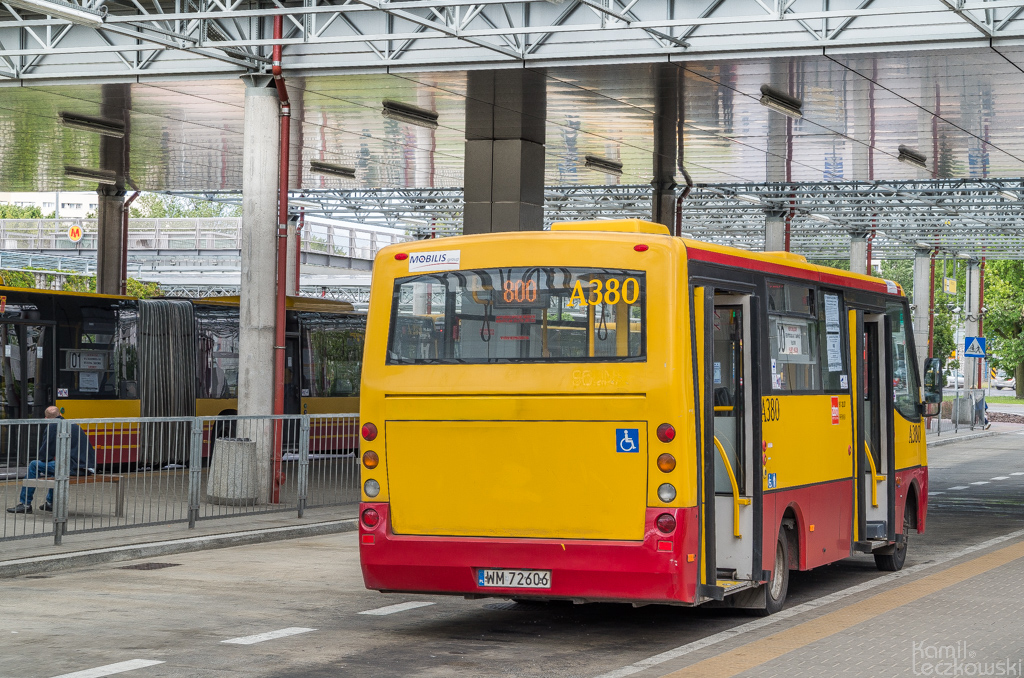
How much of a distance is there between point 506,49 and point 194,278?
43.7 metres

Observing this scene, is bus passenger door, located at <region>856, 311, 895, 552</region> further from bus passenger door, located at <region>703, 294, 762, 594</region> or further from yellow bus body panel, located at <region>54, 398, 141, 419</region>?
yellow bus body panel, located at <region>54, 398, 141, 419</region>

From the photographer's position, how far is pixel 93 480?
14.3 metres

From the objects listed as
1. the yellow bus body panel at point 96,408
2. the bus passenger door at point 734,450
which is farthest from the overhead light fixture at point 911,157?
the bus passenger door at point 734,450

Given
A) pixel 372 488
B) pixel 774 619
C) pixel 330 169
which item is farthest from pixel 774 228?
pixel 372 488

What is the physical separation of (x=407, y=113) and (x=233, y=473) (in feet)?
27.1

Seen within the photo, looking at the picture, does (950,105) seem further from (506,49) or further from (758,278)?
(758,278)

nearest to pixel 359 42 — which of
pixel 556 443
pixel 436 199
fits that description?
pixel 556 443

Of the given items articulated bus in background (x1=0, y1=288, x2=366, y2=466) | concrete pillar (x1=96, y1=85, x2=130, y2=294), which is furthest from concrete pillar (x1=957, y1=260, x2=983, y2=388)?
concrete pillar (x1=96, y1=85, x2=130, y2=294)

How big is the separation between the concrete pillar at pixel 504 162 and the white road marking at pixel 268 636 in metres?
12.1

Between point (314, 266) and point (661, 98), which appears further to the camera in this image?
point (314, 266)

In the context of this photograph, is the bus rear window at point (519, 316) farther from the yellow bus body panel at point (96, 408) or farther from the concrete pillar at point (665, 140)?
the yellow bus body panel at point (96, 408)

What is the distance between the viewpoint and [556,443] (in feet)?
30.4

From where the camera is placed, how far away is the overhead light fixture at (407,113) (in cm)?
2258

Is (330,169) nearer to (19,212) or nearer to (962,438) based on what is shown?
(962,438)
